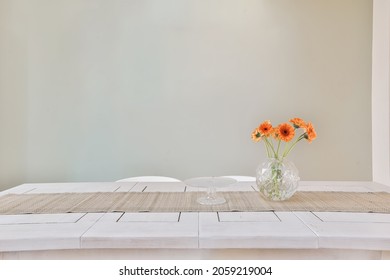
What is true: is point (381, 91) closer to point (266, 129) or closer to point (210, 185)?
point (266, 129)

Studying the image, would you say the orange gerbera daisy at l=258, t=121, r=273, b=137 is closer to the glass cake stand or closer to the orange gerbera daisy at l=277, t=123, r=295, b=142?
the orange gerbera daisy at l=277, t=123, r=295, b=142

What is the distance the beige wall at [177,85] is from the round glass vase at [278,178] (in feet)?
3.41

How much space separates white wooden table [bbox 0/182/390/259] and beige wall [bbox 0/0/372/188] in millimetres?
1274

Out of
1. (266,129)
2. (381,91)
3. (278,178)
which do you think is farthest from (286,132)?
(381,91)

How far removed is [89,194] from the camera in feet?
4.16

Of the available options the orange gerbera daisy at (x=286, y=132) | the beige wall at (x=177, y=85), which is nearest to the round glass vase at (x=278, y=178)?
the orange gerbera daisy at (x=286, y=132)

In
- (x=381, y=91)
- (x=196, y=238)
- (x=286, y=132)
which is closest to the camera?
(x=196, y=238)

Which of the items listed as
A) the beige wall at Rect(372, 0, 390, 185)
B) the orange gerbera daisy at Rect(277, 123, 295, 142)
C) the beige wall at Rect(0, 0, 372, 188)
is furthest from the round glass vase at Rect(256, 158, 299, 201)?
the beige wall at Rect(372, 0, 390, 185)

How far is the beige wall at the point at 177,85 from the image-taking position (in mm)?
2113

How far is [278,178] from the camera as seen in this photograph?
43.5 inches

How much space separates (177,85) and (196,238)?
5.13ft
